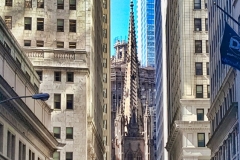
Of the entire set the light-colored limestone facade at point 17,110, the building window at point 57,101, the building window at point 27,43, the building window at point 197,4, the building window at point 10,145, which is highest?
the building window at point 197,4

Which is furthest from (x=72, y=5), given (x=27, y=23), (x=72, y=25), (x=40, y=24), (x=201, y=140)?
(x=201, y=140)

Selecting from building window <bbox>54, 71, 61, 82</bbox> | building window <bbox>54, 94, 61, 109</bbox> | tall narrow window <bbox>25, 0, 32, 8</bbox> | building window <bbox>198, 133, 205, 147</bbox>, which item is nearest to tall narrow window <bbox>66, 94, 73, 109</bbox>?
building window <bbox>54, 94, 61, 109</bbox>

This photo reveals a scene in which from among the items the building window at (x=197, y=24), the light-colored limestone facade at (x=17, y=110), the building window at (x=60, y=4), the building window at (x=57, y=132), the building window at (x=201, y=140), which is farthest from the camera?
the building window at (x=197, y=24)

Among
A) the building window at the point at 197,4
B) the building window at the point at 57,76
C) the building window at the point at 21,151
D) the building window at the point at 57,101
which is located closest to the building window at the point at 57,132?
the building window at the point at 57,101

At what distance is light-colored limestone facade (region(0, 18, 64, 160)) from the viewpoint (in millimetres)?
48000

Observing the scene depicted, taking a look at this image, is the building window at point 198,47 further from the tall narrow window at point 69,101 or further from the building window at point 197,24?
the tall narrow window at point 69,101

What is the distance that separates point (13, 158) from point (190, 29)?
4943 centimetres

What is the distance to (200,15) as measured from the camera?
96438 millimetres

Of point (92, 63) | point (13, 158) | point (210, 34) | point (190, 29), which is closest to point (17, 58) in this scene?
point (13, 158)

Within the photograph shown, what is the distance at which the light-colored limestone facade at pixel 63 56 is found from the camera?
85250 mm

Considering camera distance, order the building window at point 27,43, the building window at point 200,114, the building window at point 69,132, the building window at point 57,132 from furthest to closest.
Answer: the building window at point 200,114, the building window at point 27,43, the building window at point 69,132, the building window at point 57,132

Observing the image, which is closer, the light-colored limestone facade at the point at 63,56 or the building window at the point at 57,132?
the building window at the point at 57,132

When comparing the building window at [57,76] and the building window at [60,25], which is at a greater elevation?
the building window at [60,25]

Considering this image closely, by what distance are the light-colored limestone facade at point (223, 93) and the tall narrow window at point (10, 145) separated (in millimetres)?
16278
